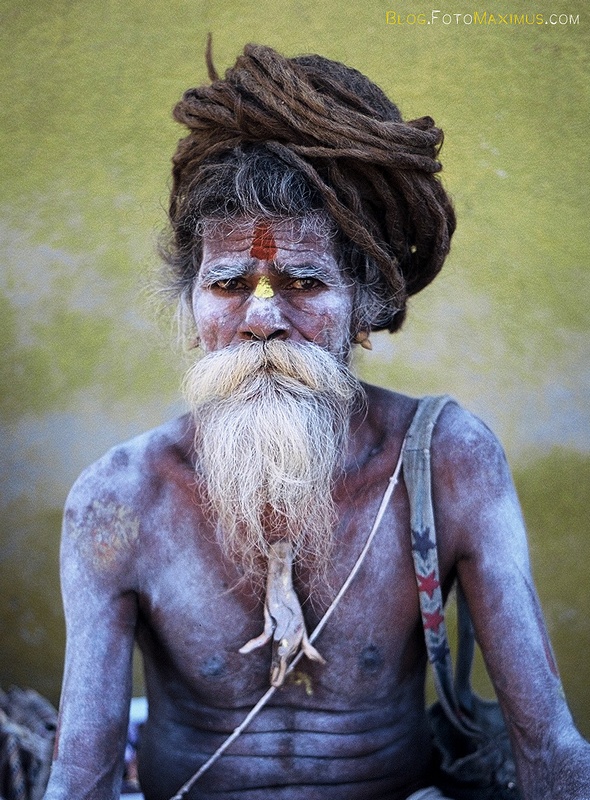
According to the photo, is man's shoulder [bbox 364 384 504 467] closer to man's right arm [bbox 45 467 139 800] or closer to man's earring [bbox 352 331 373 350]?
man's earring [bbox 352 331 373 350]

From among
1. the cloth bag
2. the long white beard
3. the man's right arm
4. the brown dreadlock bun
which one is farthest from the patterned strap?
the man's right arm

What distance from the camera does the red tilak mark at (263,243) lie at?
102 inches

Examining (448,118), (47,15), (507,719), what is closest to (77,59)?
(47,15)

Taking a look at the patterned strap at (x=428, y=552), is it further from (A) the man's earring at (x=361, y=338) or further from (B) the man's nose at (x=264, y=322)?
(B) the man's nose at (x=264, y=322)

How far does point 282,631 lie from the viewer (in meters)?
2.54

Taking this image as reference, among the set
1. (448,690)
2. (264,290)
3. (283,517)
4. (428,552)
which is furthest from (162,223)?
(448,690)

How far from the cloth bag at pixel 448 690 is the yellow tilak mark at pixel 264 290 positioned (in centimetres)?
50

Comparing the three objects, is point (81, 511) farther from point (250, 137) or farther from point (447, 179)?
point (447, 179)

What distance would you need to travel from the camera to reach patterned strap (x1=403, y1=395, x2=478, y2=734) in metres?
2.53

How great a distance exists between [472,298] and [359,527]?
1643 millimetres

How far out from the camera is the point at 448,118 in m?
3.86

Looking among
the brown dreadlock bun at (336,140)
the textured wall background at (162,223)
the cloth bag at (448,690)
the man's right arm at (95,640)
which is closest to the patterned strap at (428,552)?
the cloth bag at (448,690)

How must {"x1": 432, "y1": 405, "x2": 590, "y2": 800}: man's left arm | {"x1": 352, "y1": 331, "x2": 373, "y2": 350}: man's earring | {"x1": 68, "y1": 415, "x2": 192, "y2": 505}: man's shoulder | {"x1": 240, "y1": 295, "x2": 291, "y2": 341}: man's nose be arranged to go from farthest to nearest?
{"x1": 352, "y1": 331, "x2": 373, "y2": 350}: man's earring
{"x1": 68, "y1": 415, "x2": 192, "y2": 505}: man's shoulder
{"x1": 240, "y1": 295, "x2": 291, "y2": 341}: man's nose
{"x1": 432, "y1": 405, "x2": 590, "y2": 800}: man's left arm

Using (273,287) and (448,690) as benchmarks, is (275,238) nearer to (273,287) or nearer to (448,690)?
(273,287)
